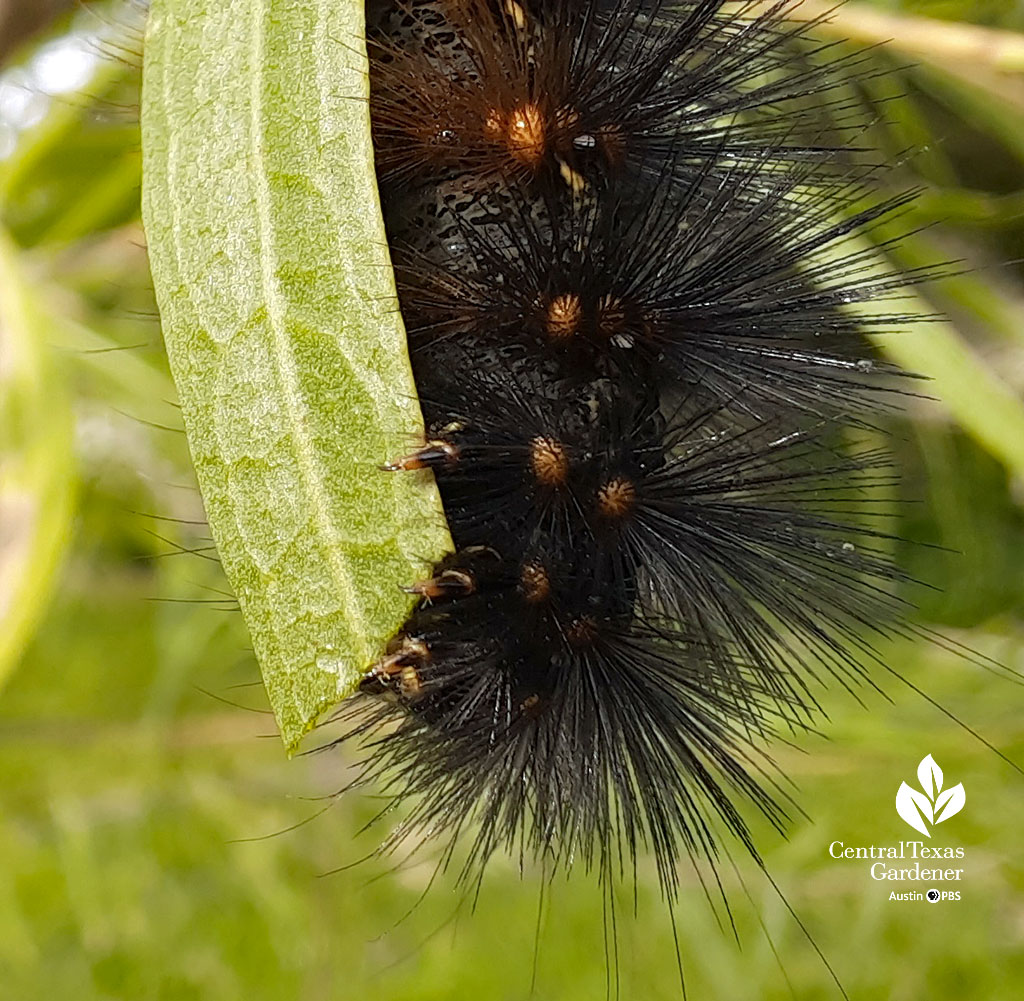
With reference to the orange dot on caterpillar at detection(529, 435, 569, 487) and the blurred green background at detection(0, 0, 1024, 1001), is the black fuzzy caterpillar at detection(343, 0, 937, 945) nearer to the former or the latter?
the orange dot on caterpillar at detection(529, 435, 569, 487)

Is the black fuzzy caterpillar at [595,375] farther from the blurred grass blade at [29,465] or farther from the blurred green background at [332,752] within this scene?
the blurred grass blade at [29,465]

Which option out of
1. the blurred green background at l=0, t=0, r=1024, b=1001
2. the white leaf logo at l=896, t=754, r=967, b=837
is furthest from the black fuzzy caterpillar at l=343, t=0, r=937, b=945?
the white leaf logo at l=896, t=754, r=967, b=837

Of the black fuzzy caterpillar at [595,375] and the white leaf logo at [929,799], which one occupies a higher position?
the black fuzzy caterpillar at [595,375]

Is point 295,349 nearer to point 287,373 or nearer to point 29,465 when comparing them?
point 287,373

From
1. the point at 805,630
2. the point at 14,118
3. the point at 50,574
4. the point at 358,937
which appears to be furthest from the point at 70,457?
the point at 805,630

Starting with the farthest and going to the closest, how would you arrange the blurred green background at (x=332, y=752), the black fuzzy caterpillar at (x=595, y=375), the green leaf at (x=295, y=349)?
the blurred green background at (x=332, y=752) → the black fuzzy caterpillar at (x=595, y=375) → the green leaf at (x=295, y=349)

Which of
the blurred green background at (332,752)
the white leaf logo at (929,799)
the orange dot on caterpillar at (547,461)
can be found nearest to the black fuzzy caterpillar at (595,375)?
the orange dot on caterpillar at (547,461)

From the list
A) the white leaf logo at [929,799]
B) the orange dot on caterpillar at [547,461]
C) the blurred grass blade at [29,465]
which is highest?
the blurred grass blade at [29,465]
